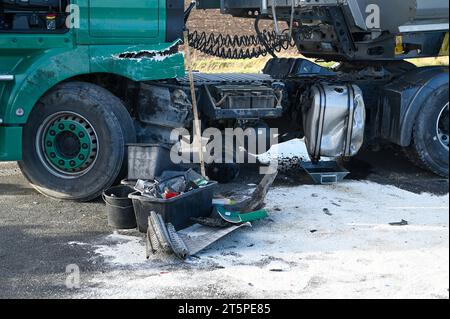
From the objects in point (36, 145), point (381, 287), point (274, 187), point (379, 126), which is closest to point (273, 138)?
point (274, 187)

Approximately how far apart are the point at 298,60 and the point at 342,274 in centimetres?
346

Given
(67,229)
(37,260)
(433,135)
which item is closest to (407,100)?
(433,135)

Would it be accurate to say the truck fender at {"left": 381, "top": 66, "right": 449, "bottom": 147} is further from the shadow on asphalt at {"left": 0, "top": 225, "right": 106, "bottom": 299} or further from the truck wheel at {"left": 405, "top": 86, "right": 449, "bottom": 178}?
the shadow on asphalt at {"left": 0, "top": 225, "right": 106, "bottom": 299}

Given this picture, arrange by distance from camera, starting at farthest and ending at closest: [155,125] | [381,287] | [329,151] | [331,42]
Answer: [331,42]
[329,151]
[155,125]
[381,287]

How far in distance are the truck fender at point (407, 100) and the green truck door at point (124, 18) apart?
2.70 meters

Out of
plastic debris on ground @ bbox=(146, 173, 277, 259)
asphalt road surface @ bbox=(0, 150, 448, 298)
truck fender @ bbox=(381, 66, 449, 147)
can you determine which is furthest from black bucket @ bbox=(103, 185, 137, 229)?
truck fender @ bbox=(381, 66, 449, 147)

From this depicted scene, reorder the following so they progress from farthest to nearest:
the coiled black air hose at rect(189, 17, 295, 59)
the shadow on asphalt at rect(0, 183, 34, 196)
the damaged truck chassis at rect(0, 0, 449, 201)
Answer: the coiled black air hose at rect(189, 17, 295, 59) < the shadow on asphalt at rect(0, 183, 34, 196) < the damaged truck chassis at rect(0, 0, 449, 201)

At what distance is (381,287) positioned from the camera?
14.0 feet

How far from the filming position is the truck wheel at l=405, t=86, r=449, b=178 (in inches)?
280

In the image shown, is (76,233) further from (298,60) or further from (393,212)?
(298,60)

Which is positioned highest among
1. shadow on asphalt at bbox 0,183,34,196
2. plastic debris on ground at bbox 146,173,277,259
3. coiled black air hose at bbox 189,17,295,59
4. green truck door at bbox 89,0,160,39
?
green truck door at bbox 89,0,160,39

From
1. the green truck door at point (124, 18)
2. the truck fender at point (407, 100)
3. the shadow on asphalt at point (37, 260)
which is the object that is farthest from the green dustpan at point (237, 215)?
the truck fender at point (407, 100)

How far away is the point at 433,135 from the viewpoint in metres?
7.16

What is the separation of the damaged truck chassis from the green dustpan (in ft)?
3.92
